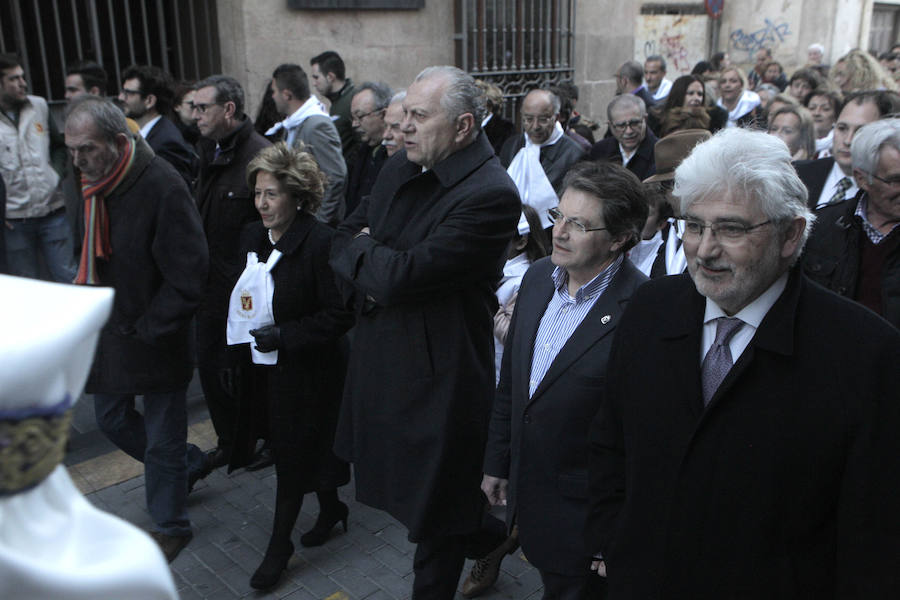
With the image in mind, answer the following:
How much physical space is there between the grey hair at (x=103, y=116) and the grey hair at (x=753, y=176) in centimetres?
247

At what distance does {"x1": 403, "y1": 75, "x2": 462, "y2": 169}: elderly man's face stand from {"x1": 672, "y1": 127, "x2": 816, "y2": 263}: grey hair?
1164 millimetres

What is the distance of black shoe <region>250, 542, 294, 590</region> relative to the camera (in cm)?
343

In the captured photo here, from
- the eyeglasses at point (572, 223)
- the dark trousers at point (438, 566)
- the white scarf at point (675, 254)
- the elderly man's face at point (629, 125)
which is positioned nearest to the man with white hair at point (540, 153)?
the elderly man's face at point (629, 125)

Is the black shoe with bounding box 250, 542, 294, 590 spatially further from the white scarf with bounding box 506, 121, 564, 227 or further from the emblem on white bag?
the white scarf with bounding box 506, 121, 564, 227

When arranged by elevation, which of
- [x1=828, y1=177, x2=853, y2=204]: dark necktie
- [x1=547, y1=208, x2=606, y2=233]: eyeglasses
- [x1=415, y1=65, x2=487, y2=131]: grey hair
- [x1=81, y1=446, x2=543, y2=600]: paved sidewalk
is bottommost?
[x1=81, y1=446, x2=543, y2=600]: paved sidewalk

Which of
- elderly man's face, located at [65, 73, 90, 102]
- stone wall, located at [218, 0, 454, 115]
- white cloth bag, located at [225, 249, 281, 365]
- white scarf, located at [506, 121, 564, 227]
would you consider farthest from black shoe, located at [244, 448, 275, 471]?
stone wall, located at [218, 0, 454, 115]

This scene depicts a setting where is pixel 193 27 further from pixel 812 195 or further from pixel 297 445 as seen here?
pixel 812 195

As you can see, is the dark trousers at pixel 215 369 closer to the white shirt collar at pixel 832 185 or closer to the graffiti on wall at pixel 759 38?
the white shirt collar at pixel 832 185

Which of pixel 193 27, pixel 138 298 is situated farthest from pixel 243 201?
pixel 193 27

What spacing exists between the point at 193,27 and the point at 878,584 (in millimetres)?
8051

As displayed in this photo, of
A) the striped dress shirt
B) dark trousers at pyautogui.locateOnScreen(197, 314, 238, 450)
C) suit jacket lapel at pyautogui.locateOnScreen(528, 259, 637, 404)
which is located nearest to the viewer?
suit jacket lapel at pyautogui.locateOnScreen(528, 259, 637, 404)

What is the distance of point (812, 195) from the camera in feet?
12.7

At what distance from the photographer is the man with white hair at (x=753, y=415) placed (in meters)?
1.72

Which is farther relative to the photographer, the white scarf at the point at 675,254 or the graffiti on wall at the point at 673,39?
the graffiti on wall at the point at 673,39
